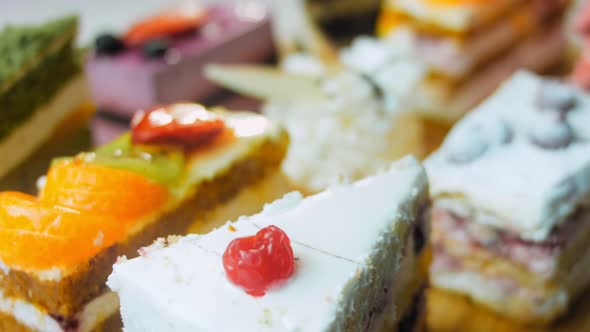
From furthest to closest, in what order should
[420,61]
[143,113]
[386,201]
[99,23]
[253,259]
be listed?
[420,61] < [99,23] < [143,113] < [386,201] < [253,259]

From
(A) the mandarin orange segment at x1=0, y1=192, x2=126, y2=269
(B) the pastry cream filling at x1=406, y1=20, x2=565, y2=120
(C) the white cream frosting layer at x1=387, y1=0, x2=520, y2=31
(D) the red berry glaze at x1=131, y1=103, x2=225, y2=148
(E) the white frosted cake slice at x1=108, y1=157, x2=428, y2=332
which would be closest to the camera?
(E) the white frosted cake slice at x1=108, y1=157, x2=428, y2=332

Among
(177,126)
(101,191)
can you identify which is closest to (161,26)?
(177,126)

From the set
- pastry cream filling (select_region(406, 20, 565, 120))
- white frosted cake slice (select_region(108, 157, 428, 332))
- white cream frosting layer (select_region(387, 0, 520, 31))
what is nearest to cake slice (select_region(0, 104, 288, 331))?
white frosted cake slice (select_region(108, 157, 428, 332))

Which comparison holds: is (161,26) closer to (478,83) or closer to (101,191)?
(101,191)

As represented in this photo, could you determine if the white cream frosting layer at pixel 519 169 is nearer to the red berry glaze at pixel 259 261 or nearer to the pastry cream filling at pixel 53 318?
the red berry glaze at pixel 259 261

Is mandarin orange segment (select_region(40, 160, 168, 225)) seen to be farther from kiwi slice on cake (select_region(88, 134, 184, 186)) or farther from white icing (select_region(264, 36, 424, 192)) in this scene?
white icing (select_region(264, 36, 424, 192))

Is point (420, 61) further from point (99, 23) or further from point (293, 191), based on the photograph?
point (293, 191)

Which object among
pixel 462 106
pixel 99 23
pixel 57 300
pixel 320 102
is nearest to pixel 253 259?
pixel 57 300
